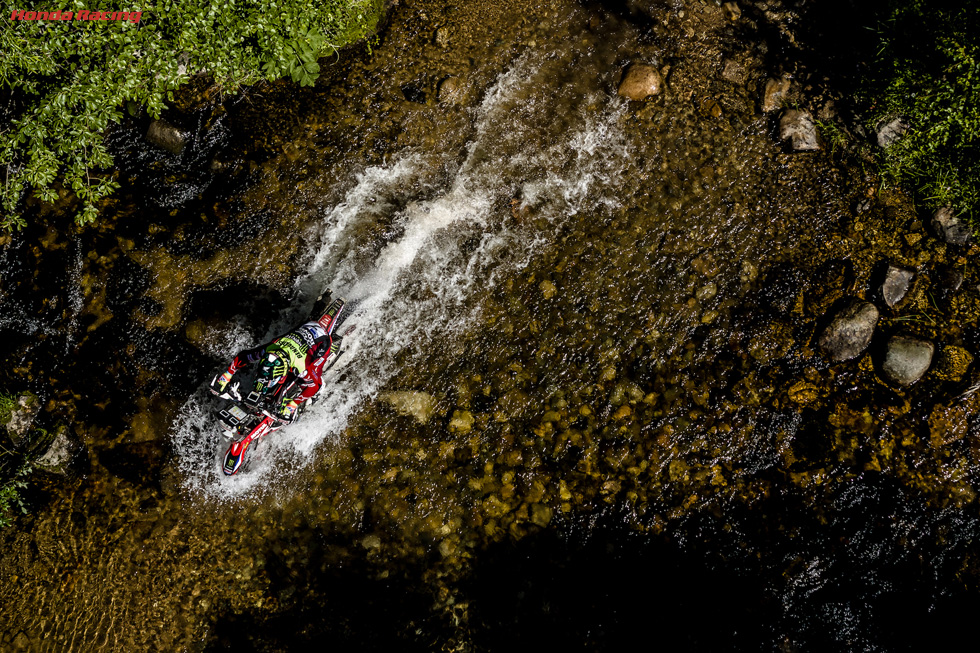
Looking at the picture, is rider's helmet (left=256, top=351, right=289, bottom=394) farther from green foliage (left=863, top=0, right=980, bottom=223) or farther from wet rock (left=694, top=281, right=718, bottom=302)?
green foliage (left=863, top=0, right=980, bottom=223)

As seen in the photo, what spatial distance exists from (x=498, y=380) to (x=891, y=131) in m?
6.55

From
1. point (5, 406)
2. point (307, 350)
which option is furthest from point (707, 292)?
point (5, 406)

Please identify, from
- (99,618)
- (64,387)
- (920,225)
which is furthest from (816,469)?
(64,387)

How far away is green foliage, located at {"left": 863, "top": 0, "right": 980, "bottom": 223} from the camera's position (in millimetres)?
6375

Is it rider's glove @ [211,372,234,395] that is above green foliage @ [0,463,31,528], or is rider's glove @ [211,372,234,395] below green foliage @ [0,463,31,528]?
below

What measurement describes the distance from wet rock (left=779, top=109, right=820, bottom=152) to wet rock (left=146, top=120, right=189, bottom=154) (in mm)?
9325

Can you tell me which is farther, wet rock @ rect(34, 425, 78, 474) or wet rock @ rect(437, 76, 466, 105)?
wet rock @ rect(437, 76, 466, 105)

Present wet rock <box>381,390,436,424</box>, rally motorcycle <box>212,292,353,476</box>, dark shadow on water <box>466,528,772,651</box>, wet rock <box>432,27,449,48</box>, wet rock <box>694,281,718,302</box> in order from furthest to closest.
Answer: wet rock <box>432,27,449,48</box> → wet rock <box>381,390,436,424</box> → wet rock <box>694,281,718,302</box> → rally motorcycle <box>212,292,353,476</box> → dark shadow on water <box>466,528,772,651</box>

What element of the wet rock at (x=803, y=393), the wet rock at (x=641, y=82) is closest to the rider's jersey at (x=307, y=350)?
the wet rock at (x=641, y=82)

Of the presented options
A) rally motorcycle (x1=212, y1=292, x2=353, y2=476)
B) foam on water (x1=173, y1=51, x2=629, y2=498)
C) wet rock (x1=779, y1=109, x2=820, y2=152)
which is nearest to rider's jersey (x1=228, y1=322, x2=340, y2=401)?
rally motorcycle (x1=212, y1=292, x2=353, y2=476)

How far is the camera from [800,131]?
302 inches

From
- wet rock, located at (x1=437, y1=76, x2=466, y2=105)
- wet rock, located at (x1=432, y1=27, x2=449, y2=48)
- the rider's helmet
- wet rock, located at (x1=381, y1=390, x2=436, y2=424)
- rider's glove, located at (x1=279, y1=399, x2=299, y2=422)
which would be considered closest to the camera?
the rider's helmet

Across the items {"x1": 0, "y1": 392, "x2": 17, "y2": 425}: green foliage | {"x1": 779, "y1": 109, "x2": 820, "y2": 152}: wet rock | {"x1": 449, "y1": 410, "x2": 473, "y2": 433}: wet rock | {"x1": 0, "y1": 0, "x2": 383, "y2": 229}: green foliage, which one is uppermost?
{"x1": 0, "y1": 0, "x2": 383, "y2": 229}: green foliage

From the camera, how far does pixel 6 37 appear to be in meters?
6.18
